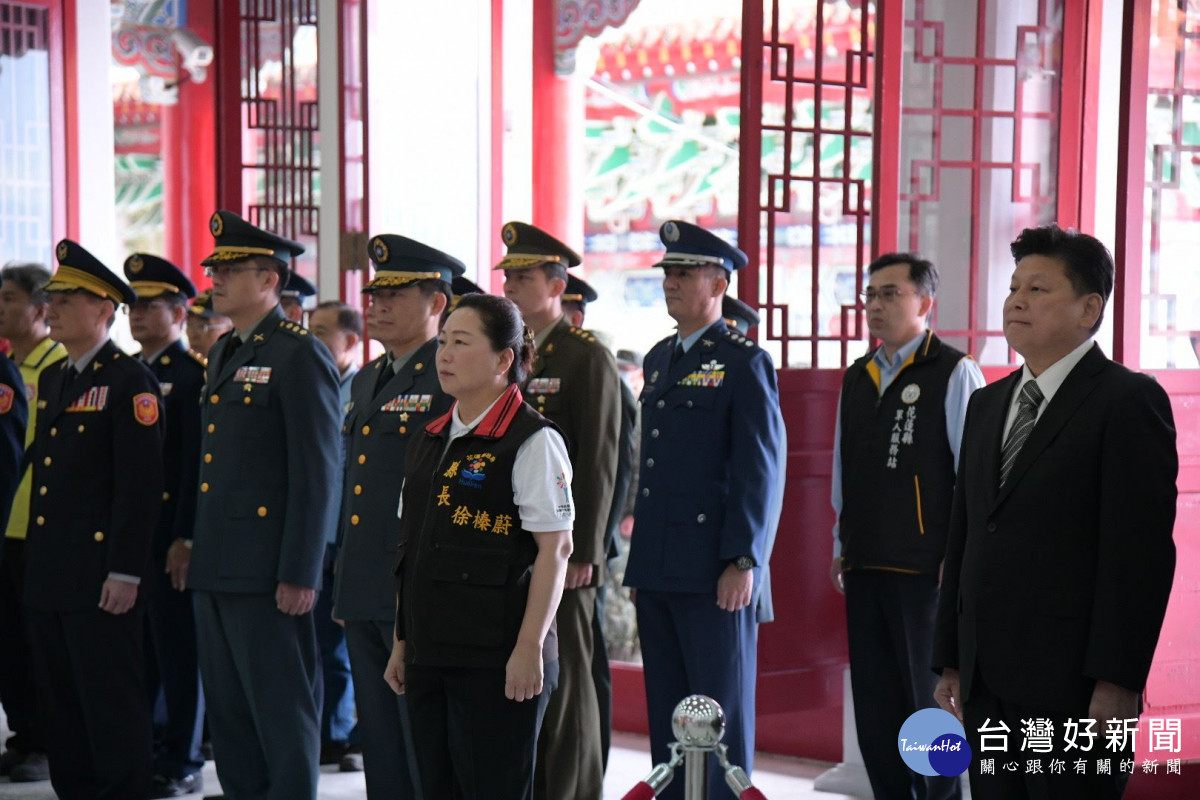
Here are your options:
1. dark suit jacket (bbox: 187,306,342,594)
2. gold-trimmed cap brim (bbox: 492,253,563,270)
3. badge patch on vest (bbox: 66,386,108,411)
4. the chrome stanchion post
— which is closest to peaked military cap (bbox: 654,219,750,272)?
gold-trimmed cap brim (bbox: 492,253,563,270)

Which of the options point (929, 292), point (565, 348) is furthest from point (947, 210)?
point (565, 348)

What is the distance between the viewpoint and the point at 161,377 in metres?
4.10

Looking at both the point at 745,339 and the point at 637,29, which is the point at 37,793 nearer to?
the point at 745,339

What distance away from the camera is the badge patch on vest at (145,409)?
353cm

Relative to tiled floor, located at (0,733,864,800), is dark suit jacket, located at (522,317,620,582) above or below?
above

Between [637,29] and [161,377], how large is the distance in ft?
16.6

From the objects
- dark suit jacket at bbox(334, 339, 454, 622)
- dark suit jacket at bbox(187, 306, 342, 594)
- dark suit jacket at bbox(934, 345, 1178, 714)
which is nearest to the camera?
dark suit jacket at bbox(934, 345, 1178, 714)

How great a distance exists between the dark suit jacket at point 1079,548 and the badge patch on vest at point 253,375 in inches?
68.4

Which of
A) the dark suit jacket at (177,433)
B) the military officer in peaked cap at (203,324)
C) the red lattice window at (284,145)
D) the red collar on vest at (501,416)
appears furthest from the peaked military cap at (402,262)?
the red lattice window at (284,145)

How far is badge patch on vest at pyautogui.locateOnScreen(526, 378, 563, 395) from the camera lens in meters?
3.37

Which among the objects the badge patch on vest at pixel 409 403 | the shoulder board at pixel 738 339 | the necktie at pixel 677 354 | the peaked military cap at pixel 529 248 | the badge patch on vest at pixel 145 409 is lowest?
the badge patch on vest at pixel 145 409

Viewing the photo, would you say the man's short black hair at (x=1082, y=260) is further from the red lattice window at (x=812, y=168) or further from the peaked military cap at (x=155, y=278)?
the red lattice window at (x=812, y=168)

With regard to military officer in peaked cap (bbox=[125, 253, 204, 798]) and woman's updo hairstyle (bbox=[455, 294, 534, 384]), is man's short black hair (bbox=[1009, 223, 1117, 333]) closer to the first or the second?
woman's updo hairstyle (bbox=[455, 294, 534, 384])

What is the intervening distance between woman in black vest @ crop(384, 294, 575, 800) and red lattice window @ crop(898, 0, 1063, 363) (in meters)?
2.15
